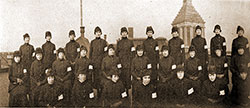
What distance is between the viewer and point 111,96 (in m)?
4.35

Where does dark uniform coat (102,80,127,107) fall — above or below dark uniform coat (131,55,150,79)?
below

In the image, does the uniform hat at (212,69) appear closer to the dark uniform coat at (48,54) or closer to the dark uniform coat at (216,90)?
the dark uniform coat at (216,90)

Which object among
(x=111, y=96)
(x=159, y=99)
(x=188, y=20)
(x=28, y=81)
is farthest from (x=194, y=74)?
(x=188, y=20)

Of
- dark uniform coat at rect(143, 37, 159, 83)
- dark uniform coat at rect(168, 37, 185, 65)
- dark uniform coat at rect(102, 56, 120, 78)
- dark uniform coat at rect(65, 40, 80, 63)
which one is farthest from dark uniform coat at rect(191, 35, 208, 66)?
dark uniform coat at rect(65, 40, 80, 63)

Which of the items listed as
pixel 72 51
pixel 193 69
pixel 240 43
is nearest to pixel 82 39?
pixel 72 51

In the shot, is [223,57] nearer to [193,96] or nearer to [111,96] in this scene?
[193,96]

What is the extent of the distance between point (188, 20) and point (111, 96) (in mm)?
6808

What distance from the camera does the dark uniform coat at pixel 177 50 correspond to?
16.3 feet

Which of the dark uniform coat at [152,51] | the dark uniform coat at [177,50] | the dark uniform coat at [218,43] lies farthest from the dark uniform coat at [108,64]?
the dark uniform coat at [218,43]

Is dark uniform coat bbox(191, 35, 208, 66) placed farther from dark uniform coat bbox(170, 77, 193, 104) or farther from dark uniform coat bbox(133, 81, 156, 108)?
dark uniform coat bbox(133, 81, 156, 108)

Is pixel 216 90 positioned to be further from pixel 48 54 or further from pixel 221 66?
pixel 48 54

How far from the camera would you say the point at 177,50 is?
16.6 feet

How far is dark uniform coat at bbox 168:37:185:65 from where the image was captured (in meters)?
4.97

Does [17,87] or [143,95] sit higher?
[17,87]
